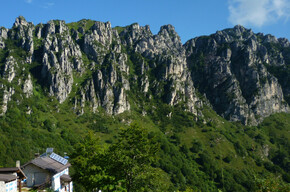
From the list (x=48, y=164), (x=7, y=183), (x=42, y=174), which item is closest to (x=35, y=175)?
(x=42, y=174)

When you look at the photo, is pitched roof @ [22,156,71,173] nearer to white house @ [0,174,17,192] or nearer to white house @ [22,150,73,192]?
white house @ [22,150,73,192]

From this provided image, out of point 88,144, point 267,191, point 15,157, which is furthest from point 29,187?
point 15,157

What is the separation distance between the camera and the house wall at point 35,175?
40.6 meters

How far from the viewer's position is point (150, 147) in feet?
118

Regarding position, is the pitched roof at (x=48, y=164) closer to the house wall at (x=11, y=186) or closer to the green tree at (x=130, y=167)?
the green tree at (x=130, y=167)

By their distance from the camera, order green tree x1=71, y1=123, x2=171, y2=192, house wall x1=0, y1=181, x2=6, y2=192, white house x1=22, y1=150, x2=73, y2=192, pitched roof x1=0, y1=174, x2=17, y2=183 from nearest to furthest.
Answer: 1. house wall x1=0, y1=181, x2=6, y2=192
2. pitched roof x1=0, y1=174, x2=17, y2=183
3. green tree x1=71, y1=123, x2=171, y2=192
4. white house x1=22, y1=150, x2=73, y2=192

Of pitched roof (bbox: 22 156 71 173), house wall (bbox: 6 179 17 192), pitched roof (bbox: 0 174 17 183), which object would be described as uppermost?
pitched roof (bbox: 22 156 71 173)

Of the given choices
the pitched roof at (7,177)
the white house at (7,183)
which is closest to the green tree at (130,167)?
the white house at (7,183)

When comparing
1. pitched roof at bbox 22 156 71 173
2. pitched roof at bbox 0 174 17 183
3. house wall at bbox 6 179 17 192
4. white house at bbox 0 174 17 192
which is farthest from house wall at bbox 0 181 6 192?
pitched roof at bbox 22 156 71 173

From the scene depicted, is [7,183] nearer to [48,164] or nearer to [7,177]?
[7,177]

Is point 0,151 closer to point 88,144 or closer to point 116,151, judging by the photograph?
point 88,144

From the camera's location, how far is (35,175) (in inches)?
1608

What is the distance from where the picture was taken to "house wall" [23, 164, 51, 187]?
4055cm

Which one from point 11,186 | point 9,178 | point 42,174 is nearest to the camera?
point 9,178
